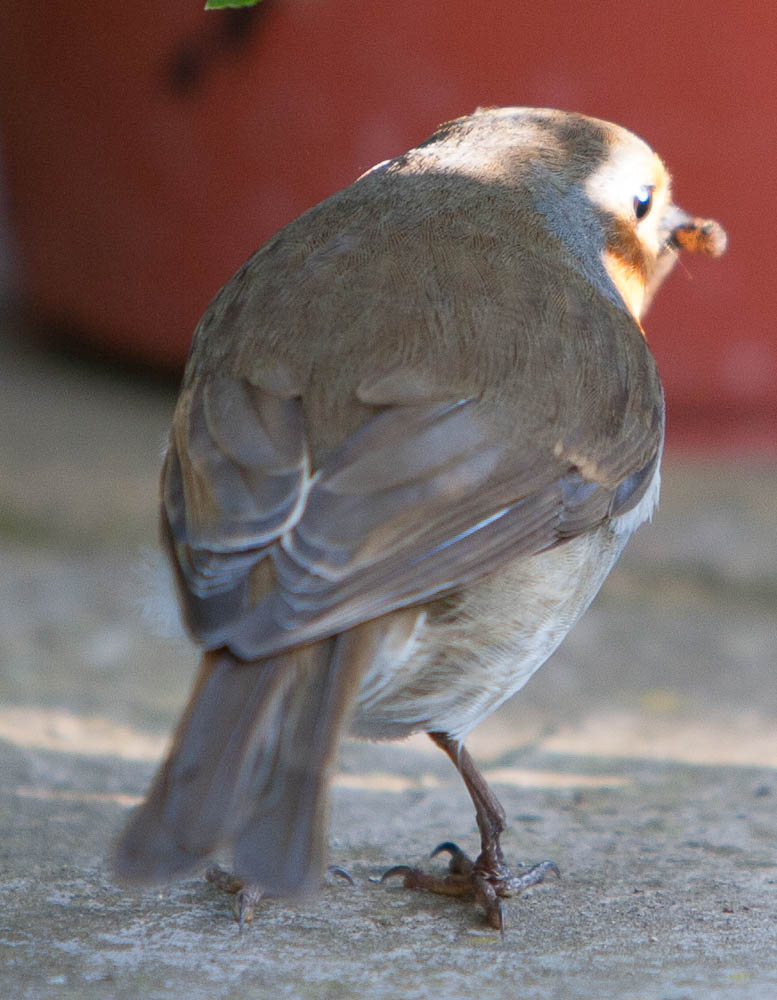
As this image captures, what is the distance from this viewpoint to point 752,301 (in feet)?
16.6

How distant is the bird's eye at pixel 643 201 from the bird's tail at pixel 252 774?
1397 millimetres

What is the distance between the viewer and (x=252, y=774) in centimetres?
211

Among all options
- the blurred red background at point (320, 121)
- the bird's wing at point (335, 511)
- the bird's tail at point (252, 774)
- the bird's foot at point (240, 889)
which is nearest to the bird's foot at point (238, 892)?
the bird's foot at point (240, 889)

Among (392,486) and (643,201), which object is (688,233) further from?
(392,486)

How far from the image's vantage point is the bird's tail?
79.8 inches

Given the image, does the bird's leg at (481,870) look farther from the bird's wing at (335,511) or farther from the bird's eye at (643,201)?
the bird's eye at (643,201)

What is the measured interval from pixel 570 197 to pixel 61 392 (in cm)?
341

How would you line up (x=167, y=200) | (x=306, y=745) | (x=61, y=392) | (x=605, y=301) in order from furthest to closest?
1. (x=61, y=392)
2. (x=167, y=200)
3. (x=605, y=301)
4. (x=306, y=745)

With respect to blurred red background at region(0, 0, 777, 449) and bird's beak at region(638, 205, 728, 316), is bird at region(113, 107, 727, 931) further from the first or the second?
blurred red background at region(0, 0, 777, 449)

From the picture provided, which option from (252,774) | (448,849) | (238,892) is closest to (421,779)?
(448,849)

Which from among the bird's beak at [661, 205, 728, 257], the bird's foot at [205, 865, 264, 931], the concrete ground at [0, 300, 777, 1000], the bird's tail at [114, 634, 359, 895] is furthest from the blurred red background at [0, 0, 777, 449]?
the bird's tail at [114, 634, 359, 895]

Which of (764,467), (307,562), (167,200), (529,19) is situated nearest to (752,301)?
(764,467)

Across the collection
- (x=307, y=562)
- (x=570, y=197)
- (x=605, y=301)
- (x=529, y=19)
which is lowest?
(x=307, y=562)

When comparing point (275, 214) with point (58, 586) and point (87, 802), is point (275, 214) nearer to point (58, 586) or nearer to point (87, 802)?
point (58, 586)
